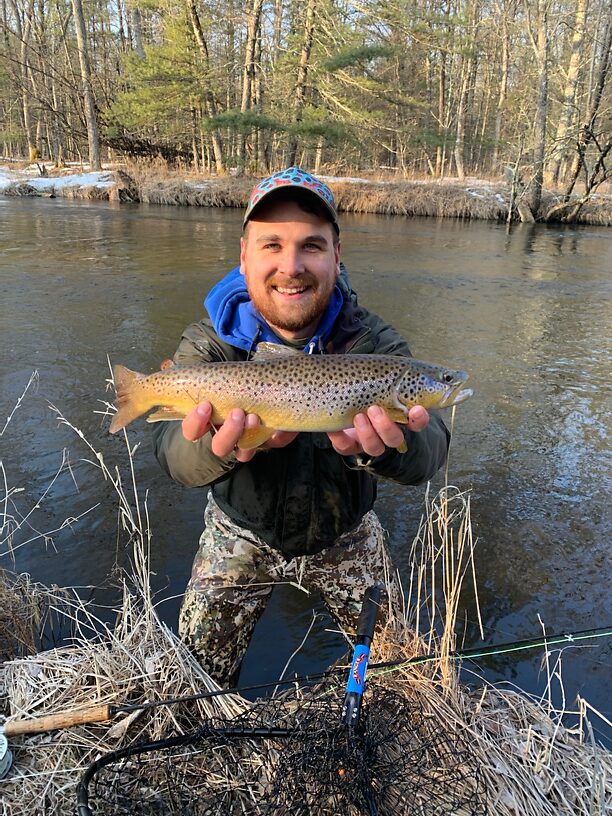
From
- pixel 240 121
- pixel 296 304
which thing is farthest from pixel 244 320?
pixel 240 121

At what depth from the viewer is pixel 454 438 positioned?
6391mm

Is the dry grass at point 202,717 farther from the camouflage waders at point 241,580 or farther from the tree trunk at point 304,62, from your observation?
the tree trunk at point 304,62

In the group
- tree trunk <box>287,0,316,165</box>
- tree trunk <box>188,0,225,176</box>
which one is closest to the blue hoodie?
tree trunk <box>287,0,316,165</box>

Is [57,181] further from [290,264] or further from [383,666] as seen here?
[383,666]

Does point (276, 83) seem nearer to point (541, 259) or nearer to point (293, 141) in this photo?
point (293, 141)

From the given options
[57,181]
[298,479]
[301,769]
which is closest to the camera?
[301,769]

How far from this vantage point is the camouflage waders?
120 inches

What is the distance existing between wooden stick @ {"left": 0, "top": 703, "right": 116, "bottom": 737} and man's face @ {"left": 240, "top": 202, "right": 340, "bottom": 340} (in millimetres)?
1969

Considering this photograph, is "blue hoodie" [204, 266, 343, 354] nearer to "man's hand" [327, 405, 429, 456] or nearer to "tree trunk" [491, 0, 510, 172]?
"man's hand" [327, 405, 429, 456]

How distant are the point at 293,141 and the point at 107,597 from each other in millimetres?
33089

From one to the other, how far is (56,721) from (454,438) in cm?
490

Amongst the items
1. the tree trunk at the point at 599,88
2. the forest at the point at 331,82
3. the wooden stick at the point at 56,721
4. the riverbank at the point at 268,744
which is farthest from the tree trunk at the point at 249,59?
the wooden stick at the point at 56,721

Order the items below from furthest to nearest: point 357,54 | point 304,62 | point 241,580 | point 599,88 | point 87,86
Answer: point 87,86 < point 304,62 < point 357,54 < point 599,88 < point 241,580

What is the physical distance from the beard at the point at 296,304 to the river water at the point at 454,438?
1.99 metres
